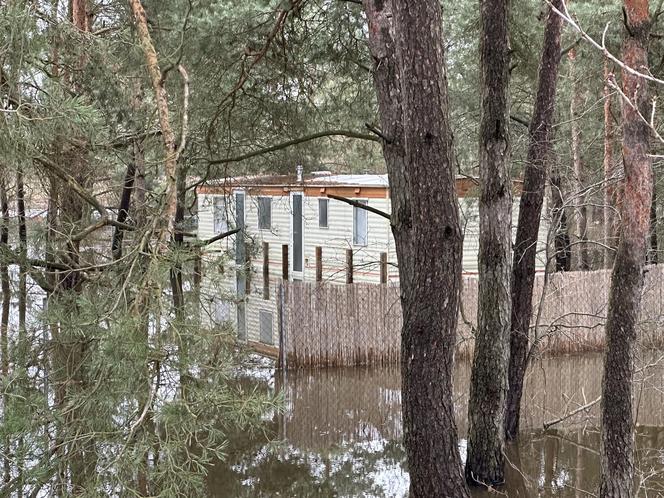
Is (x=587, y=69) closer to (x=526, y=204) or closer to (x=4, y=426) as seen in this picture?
(x=526, y=204)

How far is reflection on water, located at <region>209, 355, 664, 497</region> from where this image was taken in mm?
7160

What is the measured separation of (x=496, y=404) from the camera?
633cm

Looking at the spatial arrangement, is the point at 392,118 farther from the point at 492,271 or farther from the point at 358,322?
the point at 358,322

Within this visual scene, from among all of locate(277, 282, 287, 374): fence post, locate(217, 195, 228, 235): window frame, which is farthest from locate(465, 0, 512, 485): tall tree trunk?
locate(277, 282, 287, 374): fence post

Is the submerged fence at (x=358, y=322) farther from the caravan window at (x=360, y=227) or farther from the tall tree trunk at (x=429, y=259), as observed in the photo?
the tall tree trunk at (x=429, y=259)

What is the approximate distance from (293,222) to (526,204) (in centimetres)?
1035

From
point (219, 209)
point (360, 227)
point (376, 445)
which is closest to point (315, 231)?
point (360, 227)

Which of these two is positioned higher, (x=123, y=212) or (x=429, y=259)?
(x=123, y=212)

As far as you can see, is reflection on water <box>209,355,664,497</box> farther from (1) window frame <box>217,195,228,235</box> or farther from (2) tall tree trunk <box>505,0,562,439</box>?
(1) window frame <box>217,195,228,235</box>

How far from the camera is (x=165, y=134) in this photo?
3.96m

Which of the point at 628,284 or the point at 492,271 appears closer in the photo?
the point at 628,284

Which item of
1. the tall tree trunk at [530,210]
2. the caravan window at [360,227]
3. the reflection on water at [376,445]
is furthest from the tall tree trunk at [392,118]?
the caravan window at [360,227]

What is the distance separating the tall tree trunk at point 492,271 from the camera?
608 cm

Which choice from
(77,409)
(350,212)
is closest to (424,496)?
(77,409)
